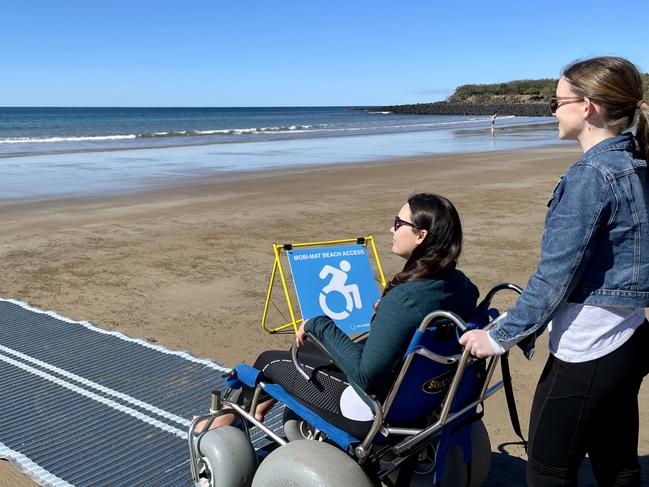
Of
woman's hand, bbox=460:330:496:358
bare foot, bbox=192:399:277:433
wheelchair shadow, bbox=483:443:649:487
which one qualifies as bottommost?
wheelchair shadow, bbox=483:443:649:487

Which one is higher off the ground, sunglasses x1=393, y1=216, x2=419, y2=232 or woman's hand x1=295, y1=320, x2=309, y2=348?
sunglasses x1=393, y1=216, x2=419, y2=232

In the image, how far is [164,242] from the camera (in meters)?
9.16

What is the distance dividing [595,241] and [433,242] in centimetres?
68

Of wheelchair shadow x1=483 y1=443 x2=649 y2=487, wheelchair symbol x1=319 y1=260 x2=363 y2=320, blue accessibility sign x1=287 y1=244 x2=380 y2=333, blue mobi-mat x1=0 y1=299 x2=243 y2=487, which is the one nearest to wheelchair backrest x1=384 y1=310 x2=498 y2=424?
wheelchair shadow x1=483 y1=443 x2=649 y2=487

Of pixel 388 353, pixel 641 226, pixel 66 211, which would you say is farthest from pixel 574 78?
pixel 66 211

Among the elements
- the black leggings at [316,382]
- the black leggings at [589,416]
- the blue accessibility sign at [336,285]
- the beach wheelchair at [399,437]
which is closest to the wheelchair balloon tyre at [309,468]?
the beach wheelchair at [399,437]

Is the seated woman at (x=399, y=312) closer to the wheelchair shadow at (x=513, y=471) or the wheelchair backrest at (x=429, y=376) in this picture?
the wheelchair backrest at (x=429, y=376)

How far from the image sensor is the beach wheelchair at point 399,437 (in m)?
2.47

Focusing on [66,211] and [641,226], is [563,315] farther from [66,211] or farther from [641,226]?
[66,211]

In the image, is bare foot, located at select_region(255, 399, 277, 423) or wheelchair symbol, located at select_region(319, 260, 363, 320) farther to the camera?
wheelchair symbol, located at select_region(319, 260, 363, 320)

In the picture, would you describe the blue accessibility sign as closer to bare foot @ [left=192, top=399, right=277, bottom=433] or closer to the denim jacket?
bare foot @ [left=192, top=399, right=277, bottom=433]

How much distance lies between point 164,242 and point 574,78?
7.62 meters

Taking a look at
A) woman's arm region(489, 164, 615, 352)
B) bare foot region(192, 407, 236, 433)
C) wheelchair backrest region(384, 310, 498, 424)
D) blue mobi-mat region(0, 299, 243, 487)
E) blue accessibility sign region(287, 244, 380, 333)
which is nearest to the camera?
woman's arm region(489, 164, 615, 352)

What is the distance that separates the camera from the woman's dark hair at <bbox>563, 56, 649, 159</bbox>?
211cm
